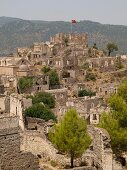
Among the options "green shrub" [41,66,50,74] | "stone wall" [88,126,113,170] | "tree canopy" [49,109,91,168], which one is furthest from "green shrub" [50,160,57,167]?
"green shrub" [41,66,50,74]

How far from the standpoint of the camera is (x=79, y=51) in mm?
83625

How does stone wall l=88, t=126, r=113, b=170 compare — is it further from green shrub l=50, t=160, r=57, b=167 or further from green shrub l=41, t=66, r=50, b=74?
green shrub l=41, t=66, r=50, b=74

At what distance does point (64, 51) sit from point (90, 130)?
174 feet

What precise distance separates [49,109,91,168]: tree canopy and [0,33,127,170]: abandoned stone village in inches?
27.7

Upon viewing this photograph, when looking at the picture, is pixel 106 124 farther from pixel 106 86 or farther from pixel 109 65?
pixel 109 65

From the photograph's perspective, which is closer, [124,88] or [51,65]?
[124,88]

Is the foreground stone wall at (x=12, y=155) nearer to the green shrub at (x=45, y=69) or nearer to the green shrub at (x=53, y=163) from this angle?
the green shrub at (x=53, y=163)

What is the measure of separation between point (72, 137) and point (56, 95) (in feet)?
106

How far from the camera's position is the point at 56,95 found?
61438 mm

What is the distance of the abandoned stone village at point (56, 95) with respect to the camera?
969 inches

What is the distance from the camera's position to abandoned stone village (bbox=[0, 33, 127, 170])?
80.8 feet

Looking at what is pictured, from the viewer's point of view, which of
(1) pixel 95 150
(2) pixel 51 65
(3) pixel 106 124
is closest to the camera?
(1) pixel 95 150

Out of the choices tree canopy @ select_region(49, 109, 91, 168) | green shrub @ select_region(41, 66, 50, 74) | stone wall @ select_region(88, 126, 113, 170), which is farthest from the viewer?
green shrub @ select_region(41, 66, 50, 74)

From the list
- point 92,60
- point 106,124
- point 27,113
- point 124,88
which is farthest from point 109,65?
point 106,124
